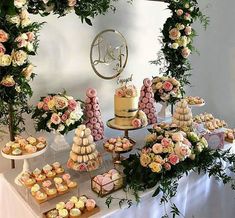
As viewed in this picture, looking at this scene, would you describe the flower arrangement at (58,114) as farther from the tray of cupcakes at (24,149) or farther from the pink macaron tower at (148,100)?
the pink macaron tower at (148,100)

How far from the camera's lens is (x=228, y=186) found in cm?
186

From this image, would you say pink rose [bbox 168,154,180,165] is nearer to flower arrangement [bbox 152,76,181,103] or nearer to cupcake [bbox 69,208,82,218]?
cupcake [bbox 69,208,82,218]

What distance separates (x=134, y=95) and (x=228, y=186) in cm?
81

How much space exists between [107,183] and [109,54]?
3.74ft

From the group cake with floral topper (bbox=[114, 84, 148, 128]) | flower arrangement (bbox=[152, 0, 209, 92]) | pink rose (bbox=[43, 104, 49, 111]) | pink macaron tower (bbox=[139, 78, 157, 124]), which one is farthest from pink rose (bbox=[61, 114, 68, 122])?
flower arrangement (bbox=[152, 0, 209, 92])

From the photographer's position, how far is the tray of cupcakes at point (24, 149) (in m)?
1.42

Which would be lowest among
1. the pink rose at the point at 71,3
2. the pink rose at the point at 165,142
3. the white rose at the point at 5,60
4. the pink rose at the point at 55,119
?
the pink rose at the point at 165,142

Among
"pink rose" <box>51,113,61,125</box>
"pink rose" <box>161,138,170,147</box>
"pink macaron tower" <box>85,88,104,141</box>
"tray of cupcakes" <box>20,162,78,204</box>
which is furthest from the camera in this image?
"pink macaron tower" <box>85,88,104,141</box>

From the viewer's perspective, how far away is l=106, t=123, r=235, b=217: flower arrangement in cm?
141

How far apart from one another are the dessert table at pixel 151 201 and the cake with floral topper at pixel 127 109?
21cm

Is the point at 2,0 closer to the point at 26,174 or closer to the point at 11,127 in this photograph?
the point at 11,127

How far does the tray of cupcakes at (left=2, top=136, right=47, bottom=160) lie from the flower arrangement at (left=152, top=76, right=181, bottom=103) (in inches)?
39.2

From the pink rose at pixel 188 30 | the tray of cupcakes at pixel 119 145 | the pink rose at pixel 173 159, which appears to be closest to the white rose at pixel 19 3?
the tray of cupcakes at pixel 119 145

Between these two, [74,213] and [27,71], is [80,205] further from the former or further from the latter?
[27,71]
